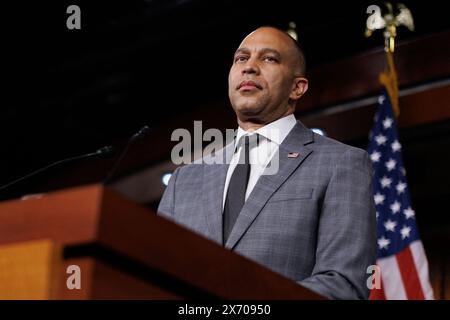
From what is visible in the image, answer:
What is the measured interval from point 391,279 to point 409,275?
0.09 m

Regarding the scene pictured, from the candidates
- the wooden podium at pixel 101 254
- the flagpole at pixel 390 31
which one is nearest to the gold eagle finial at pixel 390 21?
the flagpole at pixel 390 31

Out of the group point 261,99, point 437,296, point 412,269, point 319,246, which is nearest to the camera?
point 319,246

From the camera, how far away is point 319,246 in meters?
1.87

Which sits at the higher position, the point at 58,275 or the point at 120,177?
the point at 120,177

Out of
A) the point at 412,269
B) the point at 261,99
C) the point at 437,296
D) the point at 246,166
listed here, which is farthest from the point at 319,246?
the point at 437,296

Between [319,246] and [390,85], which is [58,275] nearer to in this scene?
[319,246]

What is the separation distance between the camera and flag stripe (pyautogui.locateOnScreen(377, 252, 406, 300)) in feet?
12.9

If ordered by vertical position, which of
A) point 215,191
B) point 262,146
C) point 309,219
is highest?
point 262,146

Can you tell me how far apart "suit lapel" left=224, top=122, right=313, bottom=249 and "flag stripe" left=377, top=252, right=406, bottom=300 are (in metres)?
1.96

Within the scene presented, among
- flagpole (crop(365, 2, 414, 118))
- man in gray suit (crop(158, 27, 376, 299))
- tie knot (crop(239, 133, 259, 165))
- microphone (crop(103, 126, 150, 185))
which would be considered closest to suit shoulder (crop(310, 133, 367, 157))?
man in gray suit (crop(158, 27, 376, 299))

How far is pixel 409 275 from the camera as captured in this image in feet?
13.0

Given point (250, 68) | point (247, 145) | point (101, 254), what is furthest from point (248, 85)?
point (101, 254)

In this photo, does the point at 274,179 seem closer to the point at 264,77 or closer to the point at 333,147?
the point at 333,147

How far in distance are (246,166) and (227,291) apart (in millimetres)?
894
